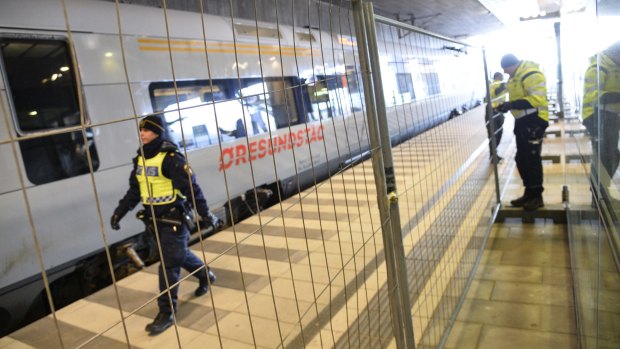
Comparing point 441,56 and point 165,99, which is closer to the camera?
point 441,56

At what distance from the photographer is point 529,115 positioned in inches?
199

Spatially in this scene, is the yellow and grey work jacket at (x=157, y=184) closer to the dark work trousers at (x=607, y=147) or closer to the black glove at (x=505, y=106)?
the dark work trousers at (x=607, y=147)

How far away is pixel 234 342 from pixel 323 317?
1.95 feet

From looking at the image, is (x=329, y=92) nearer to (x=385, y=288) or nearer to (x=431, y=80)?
(x=385, y=288)

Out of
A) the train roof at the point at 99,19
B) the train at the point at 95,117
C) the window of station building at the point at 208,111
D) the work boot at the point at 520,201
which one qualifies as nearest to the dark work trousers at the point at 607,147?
the train at the point at 95,117

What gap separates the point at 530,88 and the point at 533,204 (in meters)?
1.33

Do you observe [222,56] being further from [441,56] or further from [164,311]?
[164,311]

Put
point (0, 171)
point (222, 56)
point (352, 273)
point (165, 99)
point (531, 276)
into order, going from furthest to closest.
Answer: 1. point (222, 56)
2. point (165, 99)
3. point (531, 276)
4. point (352, 273)
5. point (0, 171)

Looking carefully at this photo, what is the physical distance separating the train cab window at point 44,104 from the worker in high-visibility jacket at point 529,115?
14.9 ft

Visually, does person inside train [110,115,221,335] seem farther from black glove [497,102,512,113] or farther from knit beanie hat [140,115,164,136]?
black glove [497,102,512,113]

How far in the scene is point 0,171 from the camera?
3.12 meters

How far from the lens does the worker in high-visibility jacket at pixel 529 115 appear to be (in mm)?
4930

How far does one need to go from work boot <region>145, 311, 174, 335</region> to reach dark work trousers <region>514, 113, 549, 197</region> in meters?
4.23

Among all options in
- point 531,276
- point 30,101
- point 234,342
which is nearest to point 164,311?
point 234,342
